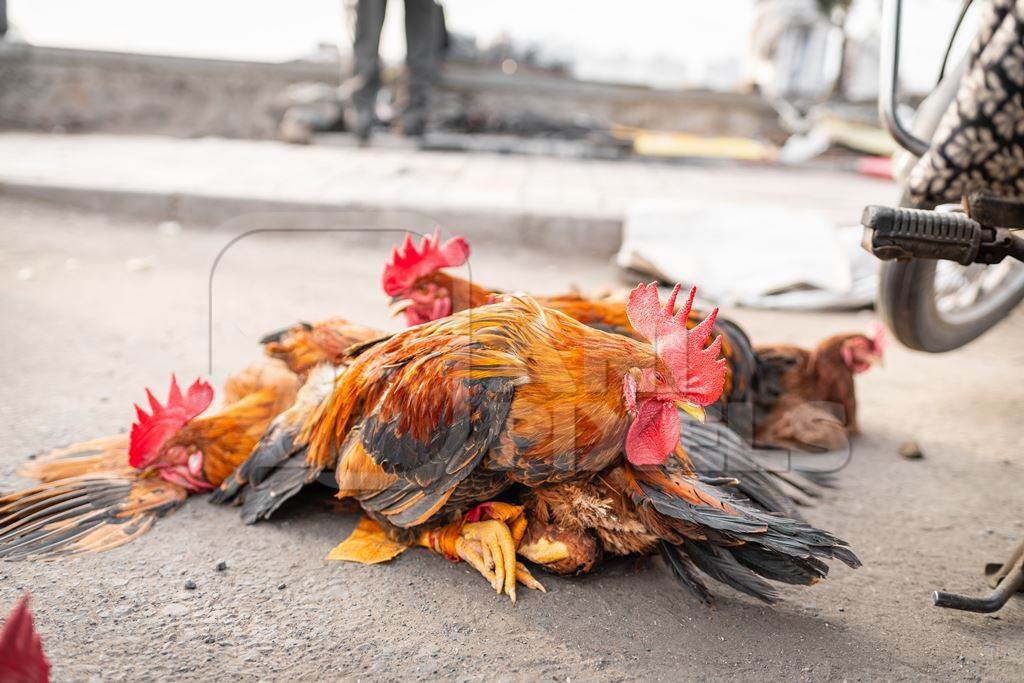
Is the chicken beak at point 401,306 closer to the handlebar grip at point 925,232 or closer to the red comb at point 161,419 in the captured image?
the red comb at point 161,419

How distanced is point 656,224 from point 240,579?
13.0ft

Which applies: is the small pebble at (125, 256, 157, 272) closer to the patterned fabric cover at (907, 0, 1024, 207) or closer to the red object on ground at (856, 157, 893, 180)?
the patterned fabric cover at (907, 0, 1024, 207)

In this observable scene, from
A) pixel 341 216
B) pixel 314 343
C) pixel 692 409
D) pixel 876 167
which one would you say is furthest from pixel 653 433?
pixel 876 167

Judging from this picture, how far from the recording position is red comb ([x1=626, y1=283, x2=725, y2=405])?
6.31ft

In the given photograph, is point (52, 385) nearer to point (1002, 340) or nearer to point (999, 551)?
point (999, 551)

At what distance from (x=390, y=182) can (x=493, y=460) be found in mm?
5057

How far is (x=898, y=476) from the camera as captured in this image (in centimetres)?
302

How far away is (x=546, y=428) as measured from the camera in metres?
1.97

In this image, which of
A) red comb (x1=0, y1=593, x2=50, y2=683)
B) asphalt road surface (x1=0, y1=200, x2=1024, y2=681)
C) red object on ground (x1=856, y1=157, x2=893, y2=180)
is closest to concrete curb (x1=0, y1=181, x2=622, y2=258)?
asphalt road surface (x1=0, y1=200, x2=1024, y2=681)

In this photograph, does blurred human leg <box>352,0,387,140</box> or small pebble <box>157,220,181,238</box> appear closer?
small pebble <box>157,220,181,238</box>

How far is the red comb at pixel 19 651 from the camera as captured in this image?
126 centimetres

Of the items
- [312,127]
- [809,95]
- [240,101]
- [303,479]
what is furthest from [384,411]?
[809,95]

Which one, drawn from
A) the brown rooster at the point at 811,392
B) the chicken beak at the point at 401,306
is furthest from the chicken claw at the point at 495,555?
the brown rooster at the point at 811,392

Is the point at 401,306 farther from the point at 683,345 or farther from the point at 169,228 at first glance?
the point at 169,228
